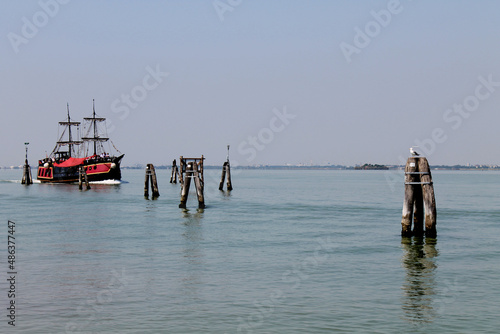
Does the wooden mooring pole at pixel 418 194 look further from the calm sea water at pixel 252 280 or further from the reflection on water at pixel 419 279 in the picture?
the calm sea water at pixel 252 280

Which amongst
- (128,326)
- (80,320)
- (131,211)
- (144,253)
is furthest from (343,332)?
(131,211)

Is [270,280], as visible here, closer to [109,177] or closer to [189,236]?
[189,236]

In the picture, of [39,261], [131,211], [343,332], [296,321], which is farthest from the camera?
[131,211]

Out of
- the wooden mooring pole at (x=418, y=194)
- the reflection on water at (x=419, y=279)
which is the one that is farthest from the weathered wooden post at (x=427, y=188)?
the reflection on water at (x=419, y=279)

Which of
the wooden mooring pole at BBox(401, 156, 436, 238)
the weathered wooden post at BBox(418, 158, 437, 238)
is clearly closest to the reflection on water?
the wooden mooring pole at BBox(401, 156, 436, 238)

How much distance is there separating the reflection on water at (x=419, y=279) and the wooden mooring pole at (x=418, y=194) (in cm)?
49

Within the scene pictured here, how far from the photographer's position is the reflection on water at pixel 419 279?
1190 centimetres

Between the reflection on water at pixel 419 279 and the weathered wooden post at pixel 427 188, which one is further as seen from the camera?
the weathered wooden post at pixel 427 188

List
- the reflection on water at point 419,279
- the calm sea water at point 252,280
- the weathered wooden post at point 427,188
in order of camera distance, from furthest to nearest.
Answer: the weathered wooden post at point 427,188 → the reflection on water at point 419,279 → the calm sea water at point 252,280

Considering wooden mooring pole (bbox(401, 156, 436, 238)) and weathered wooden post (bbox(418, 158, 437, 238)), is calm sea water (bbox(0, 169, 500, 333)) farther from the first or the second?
weathered wooden post (bbox(418, 158, 437, 238))

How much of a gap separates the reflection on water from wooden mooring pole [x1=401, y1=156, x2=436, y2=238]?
486 millimetres

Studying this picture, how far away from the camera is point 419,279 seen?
15.3m

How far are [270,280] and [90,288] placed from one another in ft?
14.7

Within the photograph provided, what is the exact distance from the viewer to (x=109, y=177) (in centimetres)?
9094
